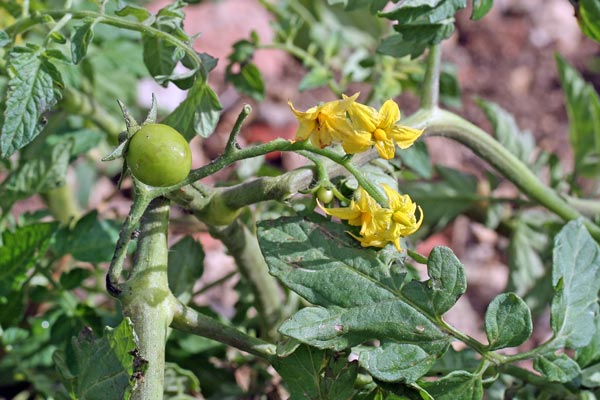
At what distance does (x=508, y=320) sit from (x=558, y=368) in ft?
A: 0.45

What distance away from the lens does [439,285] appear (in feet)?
3.50

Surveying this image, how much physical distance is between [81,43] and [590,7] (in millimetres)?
887

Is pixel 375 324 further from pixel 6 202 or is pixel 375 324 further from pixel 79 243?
pixel 6 202

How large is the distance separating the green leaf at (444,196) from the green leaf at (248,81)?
0.48m

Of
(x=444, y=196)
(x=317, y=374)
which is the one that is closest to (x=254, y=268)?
(x=317, y=374)

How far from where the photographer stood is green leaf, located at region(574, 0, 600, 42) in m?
1.40

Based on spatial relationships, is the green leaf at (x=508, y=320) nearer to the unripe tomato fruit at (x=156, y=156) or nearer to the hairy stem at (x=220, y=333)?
the hairy stem at (x=220, y=333)

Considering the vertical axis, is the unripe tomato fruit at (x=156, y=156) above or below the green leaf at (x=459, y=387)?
above

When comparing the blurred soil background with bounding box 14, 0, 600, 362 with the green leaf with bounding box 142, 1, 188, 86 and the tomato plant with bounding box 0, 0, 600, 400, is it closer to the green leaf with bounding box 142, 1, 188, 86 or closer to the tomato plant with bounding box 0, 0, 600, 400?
the tomato plant with bounding box 0, 0, 600, 400

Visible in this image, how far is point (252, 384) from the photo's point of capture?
1.71m

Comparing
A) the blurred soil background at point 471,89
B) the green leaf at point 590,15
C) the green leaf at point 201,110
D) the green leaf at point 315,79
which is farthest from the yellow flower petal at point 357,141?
the blurred soil background at point 471,89

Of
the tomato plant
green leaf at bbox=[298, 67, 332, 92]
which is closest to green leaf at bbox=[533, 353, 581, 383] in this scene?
the tomato plant

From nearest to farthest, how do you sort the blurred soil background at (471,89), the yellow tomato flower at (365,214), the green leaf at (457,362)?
the yellow tomato flower at (365,214) → the green leaf at (457,362) → the blurred soil background at (471,89)

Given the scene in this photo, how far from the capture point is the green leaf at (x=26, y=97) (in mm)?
1075
